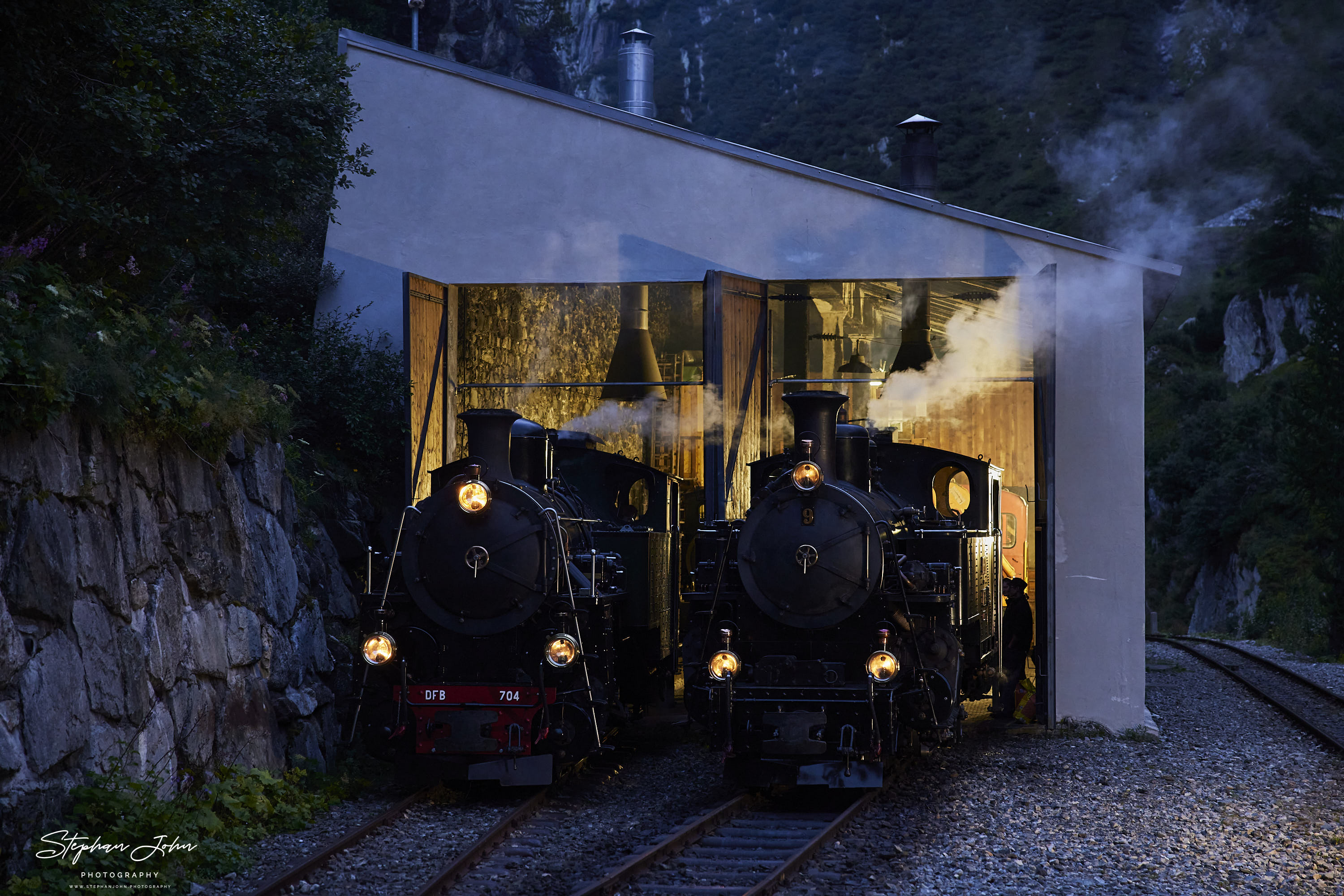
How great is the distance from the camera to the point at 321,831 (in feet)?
26.0

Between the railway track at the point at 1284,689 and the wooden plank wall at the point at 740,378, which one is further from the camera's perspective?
the wooden plank wall at the point at 740,378

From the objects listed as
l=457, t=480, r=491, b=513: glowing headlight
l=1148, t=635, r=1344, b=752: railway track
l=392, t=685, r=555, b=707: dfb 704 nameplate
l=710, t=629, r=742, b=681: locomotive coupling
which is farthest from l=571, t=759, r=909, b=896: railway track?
l=1148, t=635, r=1344, b=752: railway track

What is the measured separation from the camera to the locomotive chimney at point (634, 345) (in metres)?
16.1

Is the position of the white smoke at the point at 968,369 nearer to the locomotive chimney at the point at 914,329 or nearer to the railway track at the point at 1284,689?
the locomotive chimney at the point at 914,329

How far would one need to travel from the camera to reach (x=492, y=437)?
30.7 feet

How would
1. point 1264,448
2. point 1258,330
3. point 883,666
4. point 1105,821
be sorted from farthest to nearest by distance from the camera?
point 1258,330 → point 1264,448 → point 883,666 → point 1105,821

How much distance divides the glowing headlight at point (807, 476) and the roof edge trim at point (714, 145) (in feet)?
16.5

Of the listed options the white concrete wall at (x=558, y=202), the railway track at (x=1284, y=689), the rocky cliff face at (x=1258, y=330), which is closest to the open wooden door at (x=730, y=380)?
the white concrete wall at (x=558, y=202)

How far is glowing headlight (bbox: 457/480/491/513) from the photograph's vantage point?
8.88 metres

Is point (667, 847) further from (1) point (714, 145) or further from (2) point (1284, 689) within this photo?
(2) point (1284, 689)

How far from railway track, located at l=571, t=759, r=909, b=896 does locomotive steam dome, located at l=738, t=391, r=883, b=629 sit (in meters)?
1.32

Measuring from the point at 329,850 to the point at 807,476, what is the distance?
4.03m

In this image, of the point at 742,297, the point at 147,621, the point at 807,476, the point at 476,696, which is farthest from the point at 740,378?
the point at 147,621

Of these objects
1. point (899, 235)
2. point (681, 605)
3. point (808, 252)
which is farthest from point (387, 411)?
point (899, 235)
